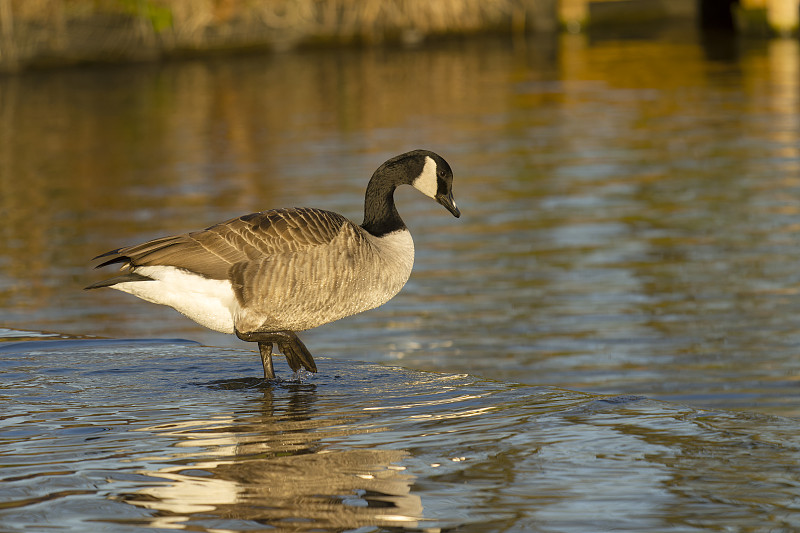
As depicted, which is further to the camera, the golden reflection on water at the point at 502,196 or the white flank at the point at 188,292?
the golden reflection on water at the point at 502,196

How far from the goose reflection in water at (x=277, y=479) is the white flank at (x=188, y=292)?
88 cm

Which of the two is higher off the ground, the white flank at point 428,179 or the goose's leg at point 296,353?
the white flank at point 428,179

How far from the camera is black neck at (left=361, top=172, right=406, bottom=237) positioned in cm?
805

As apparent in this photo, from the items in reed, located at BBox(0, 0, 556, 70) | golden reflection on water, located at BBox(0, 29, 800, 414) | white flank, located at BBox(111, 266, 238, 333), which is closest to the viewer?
white flank, located at BBox(111, 266, 238, 333)

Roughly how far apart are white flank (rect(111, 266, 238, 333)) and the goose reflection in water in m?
0.88

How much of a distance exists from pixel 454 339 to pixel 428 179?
197 centimetres

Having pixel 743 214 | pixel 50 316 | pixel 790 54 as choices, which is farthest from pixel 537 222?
pixel 790 54

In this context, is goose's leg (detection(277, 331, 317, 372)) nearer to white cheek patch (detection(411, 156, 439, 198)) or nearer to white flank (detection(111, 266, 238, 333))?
white flank (detection(111, 266, 238, 333))

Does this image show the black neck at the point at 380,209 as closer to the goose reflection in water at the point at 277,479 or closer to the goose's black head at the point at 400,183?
the goose's black head at the point at 400,183

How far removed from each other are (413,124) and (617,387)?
→ 15.3 m

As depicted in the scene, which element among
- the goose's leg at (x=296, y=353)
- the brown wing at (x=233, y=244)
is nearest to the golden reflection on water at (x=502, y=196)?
the goose's leg at (x=296, y=353)

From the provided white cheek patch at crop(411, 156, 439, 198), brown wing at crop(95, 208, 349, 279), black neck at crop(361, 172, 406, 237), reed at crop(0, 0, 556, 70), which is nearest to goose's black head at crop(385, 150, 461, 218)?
white cheek patch at crop(411, 156, 439, 198)

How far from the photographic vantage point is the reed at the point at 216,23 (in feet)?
120

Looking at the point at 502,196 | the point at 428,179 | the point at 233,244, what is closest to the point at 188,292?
the point at 233,244
